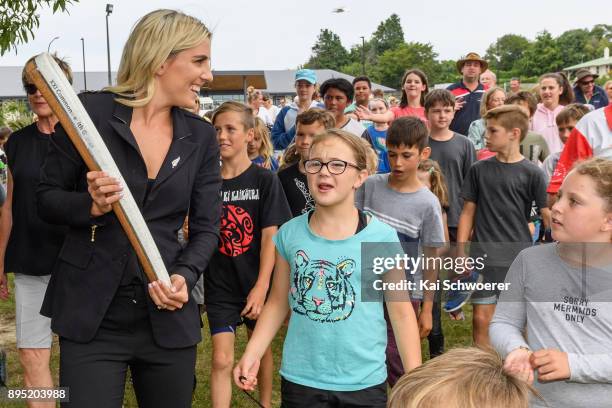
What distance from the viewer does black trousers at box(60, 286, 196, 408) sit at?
2.46 m

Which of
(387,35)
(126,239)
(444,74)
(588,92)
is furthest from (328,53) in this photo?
(126,239)

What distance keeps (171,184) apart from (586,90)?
31.4 ft

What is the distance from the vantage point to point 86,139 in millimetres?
2273

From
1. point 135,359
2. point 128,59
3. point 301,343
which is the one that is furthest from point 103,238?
point 301,343

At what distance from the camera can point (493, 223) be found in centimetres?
507

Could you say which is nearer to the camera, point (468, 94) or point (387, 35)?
point (468, 94)

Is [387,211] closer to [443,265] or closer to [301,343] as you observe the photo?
[443,265]

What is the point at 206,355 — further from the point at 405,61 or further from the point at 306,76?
the point at 405,61

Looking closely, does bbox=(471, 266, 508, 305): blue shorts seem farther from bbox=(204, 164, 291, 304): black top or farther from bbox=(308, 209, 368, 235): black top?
bbox=(308, 209, 368, 235): black top

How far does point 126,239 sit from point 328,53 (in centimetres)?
14263

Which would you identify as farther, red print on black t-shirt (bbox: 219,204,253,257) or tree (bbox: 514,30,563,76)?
tree (bbox: 514,30,563,76)

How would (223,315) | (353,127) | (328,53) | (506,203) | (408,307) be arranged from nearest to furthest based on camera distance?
(408,307) → (223,315) → (506,203) → (353,127) → (328,53)

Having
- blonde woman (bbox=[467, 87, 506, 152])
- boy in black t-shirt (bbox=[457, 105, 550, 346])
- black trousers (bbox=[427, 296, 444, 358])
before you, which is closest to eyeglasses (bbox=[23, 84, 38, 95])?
black trousers (bbox=[427, 296, 444, 358])

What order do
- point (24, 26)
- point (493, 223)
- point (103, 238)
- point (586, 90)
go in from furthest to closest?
point (586, 90) → point (493, 223) → point (24, 26) → point (103, 238)
